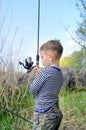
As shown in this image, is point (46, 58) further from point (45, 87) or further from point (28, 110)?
point (28, 110)

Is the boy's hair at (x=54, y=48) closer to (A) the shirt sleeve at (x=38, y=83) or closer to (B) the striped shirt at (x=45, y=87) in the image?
(B) the striped shirt at (x=45, y=87)

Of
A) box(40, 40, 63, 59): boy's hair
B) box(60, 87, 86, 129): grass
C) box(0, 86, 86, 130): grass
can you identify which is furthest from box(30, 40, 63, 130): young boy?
box(60, 87, 86, 129): grass

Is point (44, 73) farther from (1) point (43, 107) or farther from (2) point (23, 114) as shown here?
(2) point (23, 114)

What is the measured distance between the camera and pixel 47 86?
4.63 m

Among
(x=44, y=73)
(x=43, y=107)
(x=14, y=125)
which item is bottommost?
(x=14, y=125)

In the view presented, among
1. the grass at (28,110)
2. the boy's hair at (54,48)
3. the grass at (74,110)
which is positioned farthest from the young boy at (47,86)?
the grass at (74,110)

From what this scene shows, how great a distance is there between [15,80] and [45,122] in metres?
2.54

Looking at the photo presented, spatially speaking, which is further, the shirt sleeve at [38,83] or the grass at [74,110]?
the grass at [74,110]

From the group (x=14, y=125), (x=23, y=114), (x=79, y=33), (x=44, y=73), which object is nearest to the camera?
(x=44, y=73)

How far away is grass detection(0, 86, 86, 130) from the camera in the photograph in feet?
21.7

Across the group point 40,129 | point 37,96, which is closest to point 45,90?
point 37,96

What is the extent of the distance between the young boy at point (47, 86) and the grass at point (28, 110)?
5.51 ft

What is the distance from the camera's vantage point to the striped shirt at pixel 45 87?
181 inches

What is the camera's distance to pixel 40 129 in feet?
15.5
